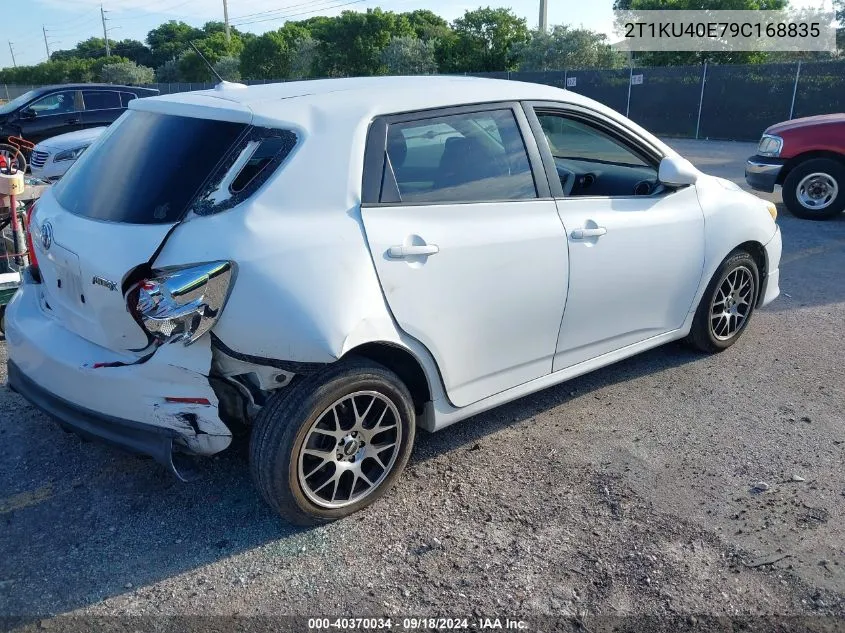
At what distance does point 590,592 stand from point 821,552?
1.00m

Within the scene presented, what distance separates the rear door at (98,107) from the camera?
15016mm

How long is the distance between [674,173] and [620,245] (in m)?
0.60

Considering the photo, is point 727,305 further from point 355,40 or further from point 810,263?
point 355,40

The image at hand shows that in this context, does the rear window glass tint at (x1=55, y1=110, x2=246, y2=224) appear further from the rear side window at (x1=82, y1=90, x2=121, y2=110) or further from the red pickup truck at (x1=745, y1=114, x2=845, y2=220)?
the rear side window at (x1=82, y1=90, x2=121, y2=110)

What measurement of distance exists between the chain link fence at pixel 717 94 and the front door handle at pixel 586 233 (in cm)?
1905

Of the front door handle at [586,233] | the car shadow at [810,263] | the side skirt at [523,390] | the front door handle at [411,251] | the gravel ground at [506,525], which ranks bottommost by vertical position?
the car shadow at [810,263]

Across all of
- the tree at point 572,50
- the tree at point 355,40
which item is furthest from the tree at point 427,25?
the tree at point 572,50

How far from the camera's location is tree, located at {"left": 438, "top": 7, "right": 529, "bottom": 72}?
43.2 metres

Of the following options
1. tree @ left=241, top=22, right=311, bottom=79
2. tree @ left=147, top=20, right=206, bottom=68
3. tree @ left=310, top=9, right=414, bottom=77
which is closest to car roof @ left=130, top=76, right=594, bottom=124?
tree @ left=310, top=9, right=414, bottom=77

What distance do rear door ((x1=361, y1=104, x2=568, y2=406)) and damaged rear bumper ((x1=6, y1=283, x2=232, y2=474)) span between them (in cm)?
83

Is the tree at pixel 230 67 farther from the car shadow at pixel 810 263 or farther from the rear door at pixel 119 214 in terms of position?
the rear door at pixel 119 214

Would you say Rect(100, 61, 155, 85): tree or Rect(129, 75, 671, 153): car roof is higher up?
Rect(129, 75, 671, 153): car roof

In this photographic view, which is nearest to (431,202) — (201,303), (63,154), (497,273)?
(497,273)

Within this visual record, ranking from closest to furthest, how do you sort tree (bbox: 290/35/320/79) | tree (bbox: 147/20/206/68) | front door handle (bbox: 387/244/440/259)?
front door handle (bbox: 387/244/440/259) → tree (bbox: 290/35/320/79) → tree (bbox: 147/20/206/68)
